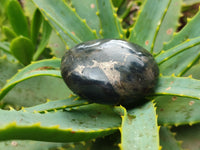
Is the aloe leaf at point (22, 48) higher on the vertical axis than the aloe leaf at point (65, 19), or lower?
lower

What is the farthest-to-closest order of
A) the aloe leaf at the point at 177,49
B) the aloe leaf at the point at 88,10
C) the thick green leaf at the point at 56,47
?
1. the thick green leaf at the point at 56,47
2. the aloe leaf at the point at 88,10
3. the aloe leaf at the point at 177,49

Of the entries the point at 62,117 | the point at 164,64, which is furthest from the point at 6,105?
the point at 164,64

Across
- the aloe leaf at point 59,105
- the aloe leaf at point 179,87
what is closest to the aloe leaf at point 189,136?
the aloe leaf at point 179,87

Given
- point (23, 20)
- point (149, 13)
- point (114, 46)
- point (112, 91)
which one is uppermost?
point (23, 20)

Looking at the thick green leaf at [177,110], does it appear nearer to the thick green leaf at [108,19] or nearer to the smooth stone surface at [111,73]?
the smooth stone surface at [111,73]

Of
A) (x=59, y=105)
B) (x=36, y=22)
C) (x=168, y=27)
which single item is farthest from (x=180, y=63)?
(x=36, y=22)

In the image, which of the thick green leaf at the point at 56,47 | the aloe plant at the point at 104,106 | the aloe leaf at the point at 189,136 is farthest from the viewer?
the thick green leaf at the point at 56,47

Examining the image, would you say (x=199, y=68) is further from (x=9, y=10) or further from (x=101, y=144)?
(x=9, y=10)
